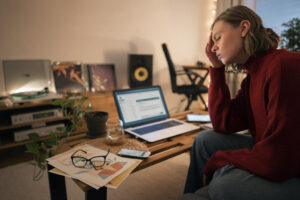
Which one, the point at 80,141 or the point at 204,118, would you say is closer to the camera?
the point at 80,141

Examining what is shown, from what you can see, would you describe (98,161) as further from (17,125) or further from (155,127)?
(17,125)

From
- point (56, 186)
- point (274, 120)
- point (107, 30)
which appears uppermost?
point (107, 30)

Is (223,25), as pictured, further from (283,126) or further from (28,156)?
(28,156)

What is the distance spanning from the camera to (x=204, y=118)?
4.50 ft

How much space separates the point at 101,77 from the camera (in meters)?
2.71

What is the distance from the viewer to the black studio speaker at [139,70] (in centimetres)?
274

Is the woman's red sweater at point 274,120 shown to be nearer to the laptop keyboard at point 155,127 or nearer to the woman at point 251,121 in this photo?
the woman at point 251,121

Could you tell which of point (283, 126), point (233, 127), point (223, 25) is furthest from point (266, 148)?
point (223, 25)

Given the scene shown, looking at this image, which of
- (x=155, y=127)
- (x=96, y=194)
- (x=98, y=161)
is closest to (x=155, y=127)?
(x=155, y=127)

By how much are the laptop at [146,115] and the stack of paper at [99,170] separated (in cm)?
27

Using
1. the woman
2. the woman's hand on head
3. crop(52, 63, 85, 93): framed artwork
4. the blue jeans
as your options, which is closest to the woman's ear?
the woman

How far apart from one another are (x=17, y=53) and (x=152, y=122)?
1785mm

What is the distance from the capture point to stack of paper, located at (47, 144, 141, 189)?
0.65 metres

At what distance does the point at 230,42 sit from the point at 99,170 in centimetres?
69
